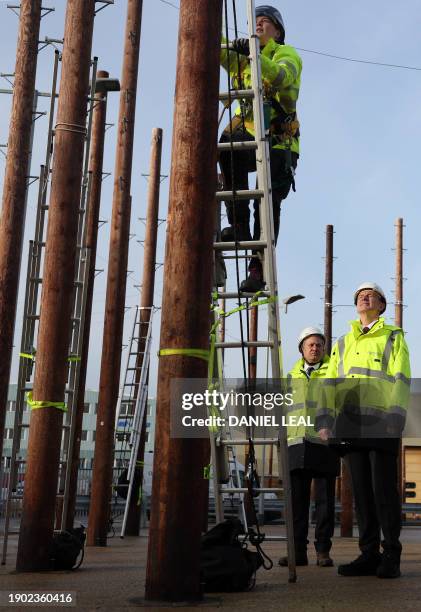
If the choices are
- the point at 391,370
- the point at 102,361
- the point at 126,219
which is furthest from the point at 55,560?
the point at 126,219

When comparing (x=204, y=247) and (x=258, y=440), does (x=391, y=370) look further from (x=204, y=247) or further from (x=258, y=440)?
(x=204, y=247)

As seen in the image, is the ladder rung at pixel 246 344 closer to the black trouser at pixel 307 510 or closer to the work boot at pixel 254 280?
the work boot at pixel 254 280

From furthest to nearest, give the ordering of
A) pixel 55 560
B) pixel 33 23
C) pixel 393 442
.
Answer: pixel 33 23 → pixel 55 560 → pixel 393 442

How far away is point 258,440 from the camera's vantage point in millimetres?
6605

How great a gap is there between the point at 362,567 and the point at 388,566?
0.81 ft

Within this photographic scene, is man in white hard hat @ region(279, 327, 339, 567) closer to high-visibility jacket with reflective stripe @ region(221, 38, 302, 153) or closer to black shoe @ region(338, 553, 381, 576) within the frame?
black shoe @ region(338, 553, 381, 576)

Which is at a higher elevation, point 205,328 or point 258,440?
point 205,328

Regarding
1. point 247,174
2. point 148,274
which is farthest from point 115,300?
point 247,174

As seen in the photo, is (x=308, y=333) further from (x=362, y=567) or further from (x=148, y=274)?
(x=148, y=274)

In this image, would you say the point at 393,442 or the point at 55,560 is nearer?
the point at 393,442

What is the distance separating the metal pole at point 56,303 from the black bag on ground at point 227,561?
99.0 inches

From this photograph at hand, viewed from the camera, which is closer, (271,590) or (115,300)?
(271,590)

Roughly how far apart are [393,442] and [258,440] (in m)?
1.08

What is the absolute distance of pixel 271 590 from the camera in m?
6.15
